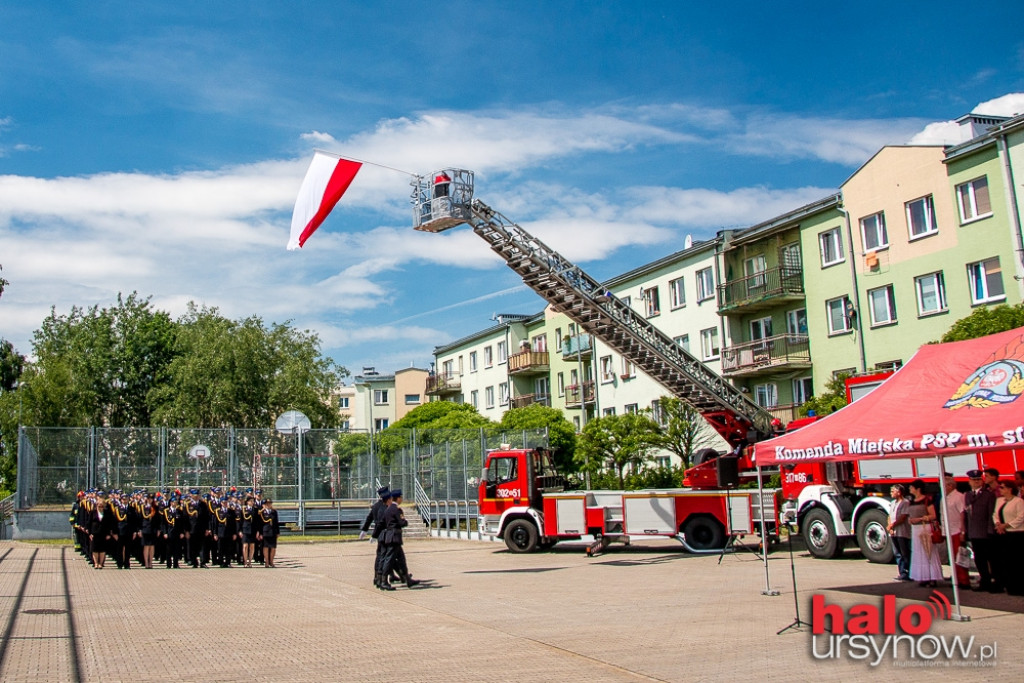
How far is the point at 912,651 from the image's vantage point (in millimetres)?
8984

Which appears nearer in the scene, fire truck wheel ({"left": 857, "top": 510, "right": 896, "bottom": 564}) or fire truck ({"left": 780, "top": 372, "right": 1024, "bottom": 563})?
fire truck ({"left": 780, "top": 372, "right": 1024, "bottom": 563})

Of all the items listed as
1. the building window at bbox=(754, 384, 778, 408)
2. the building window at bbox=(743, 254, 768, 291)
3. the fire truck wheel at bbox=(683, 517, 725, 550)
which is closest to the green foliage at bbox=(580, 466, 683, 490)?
the building window at bbox=(754, 384, 778, 408)

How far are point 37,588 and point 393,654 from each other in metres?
10.3

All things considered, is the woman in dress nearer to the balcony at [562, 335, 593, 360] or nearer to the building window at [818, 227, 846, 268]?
the building window at [818, 227, 846, 268]

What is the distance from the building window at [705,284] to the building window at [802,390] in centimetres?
629

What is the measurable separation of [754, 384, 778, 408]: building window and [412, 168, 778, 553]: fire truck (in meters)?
15.6

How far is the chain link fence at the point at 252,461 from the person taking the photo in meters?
30.7

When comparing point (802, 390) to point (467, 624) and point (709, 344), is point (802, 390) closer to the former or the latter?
point (709, 344)

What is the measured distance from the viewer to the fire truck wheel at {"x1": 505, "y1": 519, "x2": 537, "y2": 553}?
2297cm

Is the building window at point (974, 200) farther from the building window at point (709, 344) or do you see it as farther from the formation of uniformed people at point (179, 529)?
the formation of uniformed people at point (179, 529)

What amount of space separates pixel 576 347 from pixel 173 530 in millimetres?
34620

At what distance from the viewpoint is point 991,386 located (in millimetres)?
11055

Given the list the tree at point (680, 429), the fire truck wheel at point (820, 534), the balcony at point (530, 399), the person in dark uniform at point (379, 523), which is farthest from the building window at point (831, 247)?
the balcony at point (530, 399)

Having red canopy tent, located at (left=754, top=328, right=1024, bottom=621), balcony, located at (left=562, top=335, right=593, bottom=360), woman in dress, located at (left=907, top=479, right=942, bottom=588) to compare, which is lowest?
woman in dress, located at (left=907, top=479, right=942, bottom=588)
